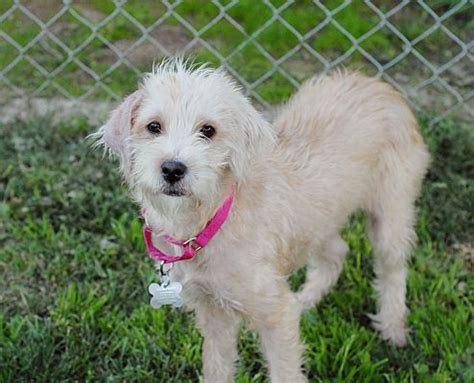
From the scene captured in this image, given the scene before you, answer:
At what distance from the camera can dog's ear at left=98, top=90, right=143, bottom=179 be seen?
9.46 ft

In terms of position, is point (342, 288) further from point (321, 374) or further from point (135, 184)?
point (135, 184)

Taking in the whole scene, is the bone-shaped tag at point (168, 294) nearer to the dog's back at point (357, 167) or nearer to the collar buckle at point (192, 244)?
the collar buckle at point (192, 244)

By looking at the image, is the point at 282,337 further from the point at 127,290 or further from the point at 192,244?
the point at 127,290

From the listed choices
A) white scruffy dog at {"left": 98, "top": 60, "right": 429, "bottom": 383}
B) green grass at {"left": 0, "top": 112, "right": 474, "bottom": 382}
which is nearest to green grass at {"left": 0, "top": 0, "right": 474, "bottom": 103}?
green grass at {"left": 0, "top": 112, "right": 474, "bottom": 382}

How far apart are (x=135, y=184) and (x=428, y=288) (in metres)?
1.77

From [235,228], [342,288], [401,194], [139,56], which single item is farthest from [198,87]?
[139,56]

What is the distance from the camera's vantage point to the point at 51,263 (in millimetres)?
4180

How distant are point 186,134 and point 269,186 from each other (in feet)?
1.80

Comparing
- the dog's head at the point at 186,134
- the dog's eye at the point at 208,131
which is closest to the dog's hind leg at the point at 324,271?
the dog's head at the point at 186,134

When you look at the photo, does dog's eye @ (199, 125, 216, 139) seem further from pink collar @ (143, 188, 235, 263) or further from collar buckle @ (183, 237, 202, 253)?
collar buckle @ (183, 237, 202, 253)

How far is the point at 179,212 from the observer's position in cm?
291

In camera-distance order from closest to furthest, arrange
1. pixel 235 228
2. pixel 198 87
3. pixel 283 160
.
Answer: pixel 198 87
pixel 235 228
pixel 283 160

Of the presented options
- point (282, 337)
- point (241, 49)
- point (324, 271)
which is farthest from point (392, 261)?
point (241, 49)

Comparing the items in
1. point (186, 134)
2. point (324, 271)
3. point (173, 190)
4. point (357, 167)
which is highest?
point (186, 134)
